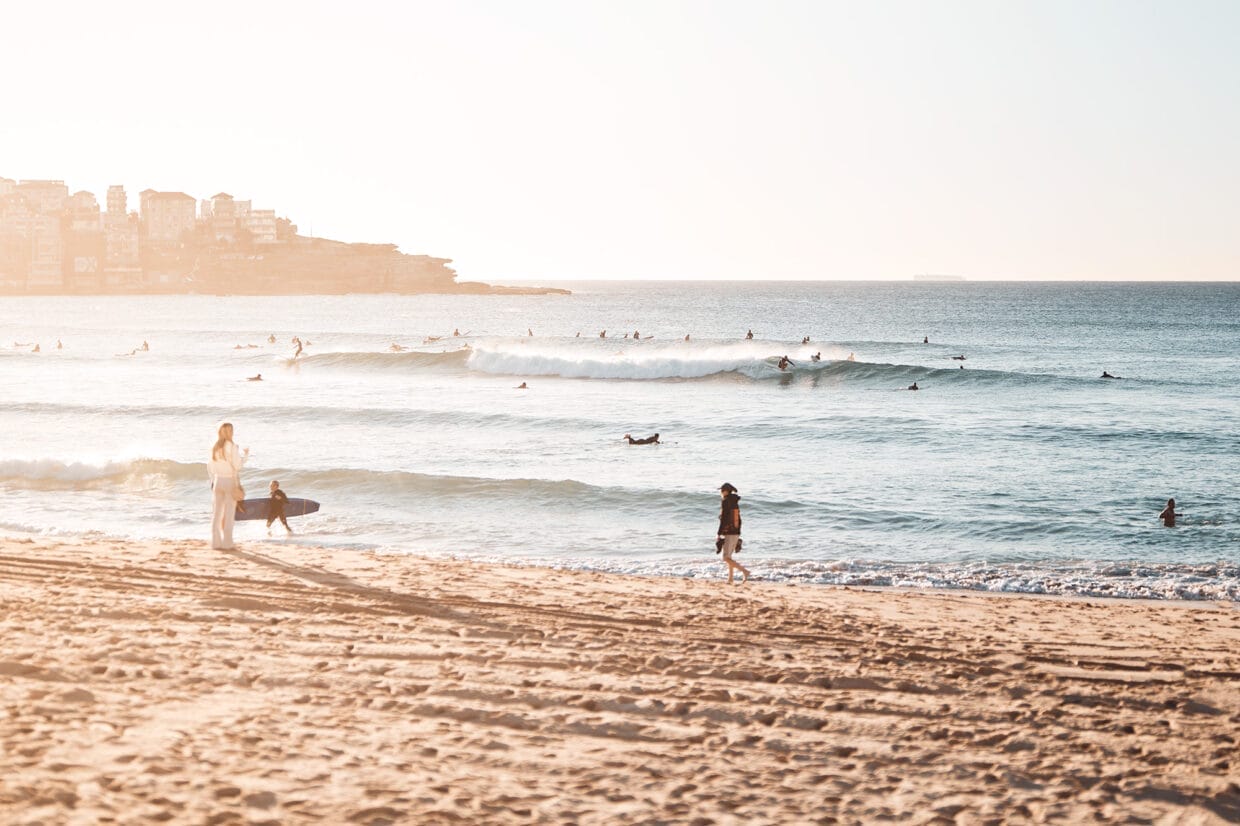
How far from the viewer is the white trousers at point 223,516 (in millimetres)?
13914

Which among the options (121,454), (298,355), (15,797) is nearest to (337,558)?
(15,797)

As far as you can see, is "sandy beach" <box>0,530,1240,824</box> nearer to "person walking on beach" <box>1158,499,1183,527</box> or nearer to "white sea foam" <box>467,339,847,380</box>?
"person walking on beach" <box>1158,499,1183,527</box>

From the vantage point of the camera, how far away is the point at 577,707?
798 cm

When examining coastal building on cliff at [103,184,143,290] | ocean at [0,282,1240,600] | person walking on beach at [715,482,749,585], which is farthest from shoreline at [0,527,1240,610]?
coastal building on cliff at [103,184,143,290]

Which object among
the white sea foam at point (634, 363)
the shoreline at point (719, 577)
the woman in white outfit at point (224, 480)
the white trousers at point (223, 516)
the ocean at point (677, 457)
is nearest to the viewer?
the woman in white outfit at point (224, 480)

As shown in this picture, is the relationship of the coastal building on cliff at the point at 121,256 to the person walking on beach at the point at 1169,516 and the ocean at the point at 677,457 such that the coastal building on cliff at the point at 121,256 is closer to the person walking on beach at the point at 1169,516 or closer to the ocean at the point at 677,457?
the ocean at the point at 677,457

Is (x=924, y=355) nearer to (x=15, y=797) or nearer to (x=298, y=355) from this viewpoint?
(x=298, y=355)

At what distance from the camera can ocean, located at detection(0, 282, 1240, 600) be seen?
56.9 feet

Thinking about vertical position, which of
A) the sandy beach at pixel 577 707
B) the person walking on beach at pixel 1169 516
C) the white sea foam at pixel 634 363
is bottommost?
the sandy beach at pixel 577 707

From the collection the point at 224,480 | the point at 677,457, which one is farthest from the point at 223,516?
the point at 677,457

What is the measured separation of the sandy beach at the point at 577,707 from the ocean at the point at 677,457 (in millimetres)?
4497

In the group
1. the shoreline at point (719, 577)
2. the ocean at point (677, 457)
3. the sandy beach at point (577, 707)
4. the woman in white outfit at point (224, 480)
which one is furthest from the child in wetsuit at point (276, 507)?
the sandy beach at point (577, 707)

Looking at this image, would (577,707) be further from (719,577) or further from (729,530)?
(719,577)

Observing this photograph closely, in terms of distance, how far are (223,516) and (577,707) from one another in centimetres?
812
